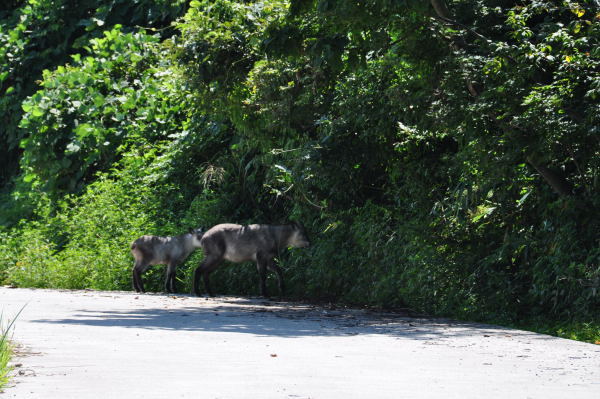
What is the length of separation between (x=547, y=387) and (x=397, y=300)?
8.02m

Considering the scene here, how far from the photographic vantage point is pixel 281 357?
30.2 feet

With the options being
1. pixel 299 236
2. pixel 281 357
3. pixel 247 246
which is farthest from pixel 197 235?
pixel 281 357

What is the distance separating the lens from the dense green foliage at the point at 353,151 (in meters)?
12.6

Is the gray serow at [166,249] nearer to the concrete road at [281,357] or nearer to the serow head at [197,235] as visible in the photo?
the serow head at [197,235]

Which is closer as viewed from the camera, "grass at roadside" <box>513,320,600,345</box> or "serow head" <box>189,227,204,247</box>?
"grass at roadside" <box>513,320,600,345</box>

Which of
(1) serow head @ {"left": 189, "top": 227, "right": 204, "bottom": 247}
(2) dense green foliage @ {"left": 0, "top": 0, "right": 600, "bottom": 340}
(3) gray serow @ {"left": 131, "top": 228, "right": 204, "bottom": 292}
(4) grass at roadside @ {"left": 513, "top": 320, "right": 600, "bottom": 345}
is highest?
(2) dense green foliage @ {"left": 0, "top": 0, "right": 600, "bottom": 340}

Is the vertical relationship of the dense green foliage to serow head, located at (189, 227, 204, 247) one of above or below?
above

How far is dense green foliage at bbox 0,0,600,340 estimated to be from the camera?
41.3 feet

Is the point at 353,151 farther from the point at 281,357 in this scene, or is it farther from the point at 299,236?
the point at 281,357

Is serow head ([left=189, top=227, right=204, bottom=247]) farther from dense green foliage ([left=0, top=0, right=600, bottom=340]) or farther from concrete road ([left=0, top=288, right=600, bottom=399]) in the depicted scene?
concrete road ([left=0, top=288, right=600, bottom=399])

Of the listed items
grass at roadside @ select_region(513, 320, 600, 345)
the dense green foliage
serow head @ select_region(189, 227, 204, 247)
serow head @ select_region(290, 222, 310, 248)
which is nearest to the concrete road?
grass at roadside @ select_region(513, 320, 600, 345)

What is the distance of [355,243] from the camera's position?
1695 cm

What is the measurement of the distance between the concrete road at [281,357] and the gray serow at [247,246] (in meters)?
3.60

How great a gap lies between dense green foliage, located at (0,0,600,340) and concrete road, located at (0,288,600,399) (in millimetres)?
1408
